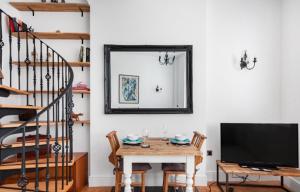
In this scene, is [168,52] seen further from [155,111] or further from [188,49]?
[155,111]

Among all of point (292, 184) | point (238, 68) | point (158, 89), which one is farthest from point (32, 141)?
point (292, 184)

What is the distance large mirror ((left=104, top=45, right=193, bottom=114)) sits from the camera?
3559mm

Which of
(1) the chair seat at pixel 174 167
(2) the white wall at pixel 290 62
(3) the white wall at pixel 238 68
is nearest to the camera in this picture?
(1) the chair seat at pixel 174 167

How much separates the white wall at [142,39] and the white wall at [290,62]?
1383 millimetres

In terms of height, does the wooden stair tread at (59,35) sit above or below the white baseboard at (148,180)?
above

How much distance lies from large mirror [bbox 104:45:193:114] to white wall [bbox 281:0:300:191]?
63.0 inches

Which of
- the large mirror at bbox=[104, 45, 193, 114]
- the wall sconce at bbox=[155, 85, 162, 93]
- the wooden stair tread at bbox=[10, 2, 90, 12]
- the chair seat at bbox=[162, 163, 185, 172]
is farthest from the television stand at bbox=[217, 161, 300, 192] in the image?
the wooden stair tread at bbox=[10, 2, 90, 12]

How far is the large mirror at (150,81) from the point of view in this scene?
3559 millimetres

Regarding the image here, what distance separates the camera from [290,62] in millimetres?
3436

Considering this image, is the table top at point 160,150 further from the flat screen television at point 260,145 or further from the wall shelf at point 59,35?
the wall shelf at point 59,35

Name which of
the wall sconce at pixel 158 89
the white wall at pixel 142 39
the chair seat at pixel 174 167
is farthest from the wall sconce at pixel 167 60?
the chair seat at pixel 174 167

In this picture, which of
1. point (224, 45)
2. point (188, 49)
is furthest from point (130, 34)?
point (224, 45)

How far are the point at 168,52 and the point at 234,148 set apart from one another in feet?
6.12

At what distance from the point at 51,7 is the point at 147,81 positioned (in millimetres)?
2087
